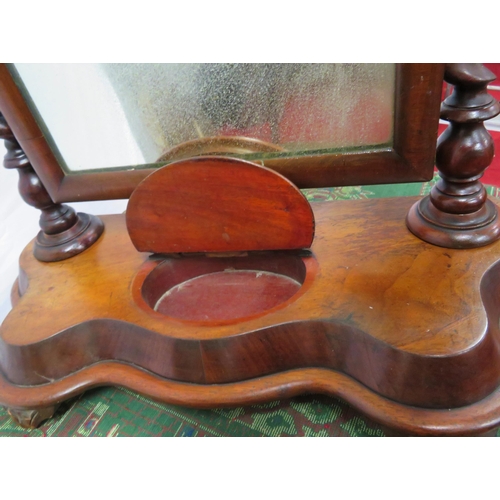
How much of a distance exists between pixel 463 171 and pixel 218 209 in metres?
0.34

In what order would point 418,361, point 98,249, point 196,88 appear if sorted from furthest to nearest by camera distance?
1. point 98,249
2. point 196,88
3. point 418,361

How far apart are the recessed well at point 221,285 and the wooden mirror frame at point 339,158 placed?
138 mm

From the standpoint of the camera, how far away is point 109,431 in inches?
27.2

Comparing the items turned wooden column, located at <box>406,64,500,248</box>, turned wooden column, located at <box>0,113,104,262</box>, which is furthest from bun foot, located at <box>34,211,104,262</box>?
turned wooden column, located at <box>406,64,500,248</box>

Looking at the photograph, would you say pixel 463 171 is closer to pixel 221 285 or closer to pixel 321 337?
pixel 321 337

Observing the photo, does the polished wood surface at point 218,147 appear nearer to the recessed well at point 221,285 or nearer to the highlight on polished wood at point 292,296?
the highlight on polished wood at point 292,296

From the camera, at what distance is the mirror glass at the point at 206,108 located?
59 centimetres

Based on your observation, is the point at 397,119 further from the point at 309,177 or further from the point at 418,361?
the point at 418,361

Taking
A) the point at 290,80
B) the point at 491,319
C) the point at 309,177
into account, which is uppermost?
the point at 290,80

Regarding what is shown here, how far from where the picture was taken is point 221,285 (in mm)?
746

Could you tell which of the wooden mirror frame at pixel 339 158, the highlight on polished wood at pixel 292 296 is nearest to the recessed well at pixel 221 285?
the highlight on polished wood at pixel 292 296

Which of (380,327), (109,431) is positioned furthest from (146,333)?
(380,327)

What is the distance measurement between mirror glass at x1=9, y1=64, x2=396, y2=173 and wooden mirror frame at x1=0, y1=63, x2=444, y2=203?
0.01 meters

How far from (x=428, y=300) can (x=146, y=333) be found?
0.38m
